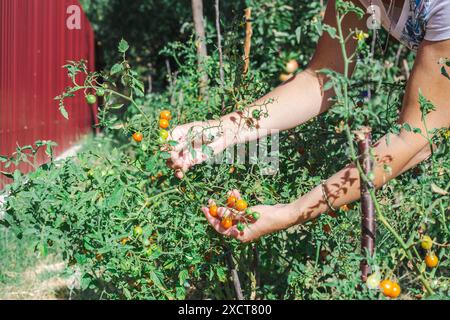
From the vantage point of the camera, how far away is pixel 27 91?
4.46 m

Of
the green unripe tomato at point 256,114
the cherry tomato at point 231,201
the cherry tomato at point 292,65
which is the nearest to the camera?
the cherry tomato at point 231,201

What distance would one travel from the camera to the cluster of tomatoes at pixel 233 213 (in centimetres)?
162

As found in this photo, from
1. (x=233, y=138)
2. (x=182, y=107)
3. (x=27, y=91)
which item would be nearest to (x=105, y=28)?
(x=27, y=91)

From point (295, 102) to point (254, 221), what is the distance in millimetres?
496

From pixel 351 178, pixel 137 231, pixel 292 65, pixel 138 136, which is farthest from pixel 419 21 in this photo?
pixel 292 65

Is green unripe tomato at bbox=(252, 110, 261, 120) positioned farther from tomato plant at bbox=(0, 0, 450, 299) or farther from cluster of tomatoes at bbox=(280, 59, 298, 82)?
cluster of tomatoes at bbox=(280, 59, 298, 82)

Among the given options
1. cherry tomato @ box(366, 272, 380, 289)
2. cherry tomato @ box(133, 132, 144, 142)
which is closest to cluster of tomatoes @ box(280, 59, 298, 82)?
cherry tomato @ box(133, 132, 144, 142)

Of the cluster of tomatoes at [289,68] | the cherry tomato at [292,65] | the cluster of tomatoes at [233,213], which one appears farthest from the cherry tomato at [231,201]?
the cherry tomato at [292,65]

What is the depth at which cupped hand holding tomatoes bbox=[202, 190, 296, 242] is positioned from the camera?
160 centimetres

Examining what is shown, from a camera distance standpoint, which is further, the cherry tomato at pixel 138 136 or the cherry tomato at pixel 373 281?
the cherry tomato at pixel 138 136

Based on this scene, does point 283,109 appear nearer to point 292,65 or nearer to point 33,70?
point 33,70

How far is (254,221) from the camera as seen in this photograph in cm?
162

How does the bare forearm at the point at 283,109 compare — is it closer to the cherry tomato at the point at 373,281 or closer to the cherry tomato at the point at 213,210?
the cherry tomato at the point at 213,210

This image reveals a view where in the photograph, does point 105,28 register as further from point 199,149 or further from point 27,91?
point 199,149
